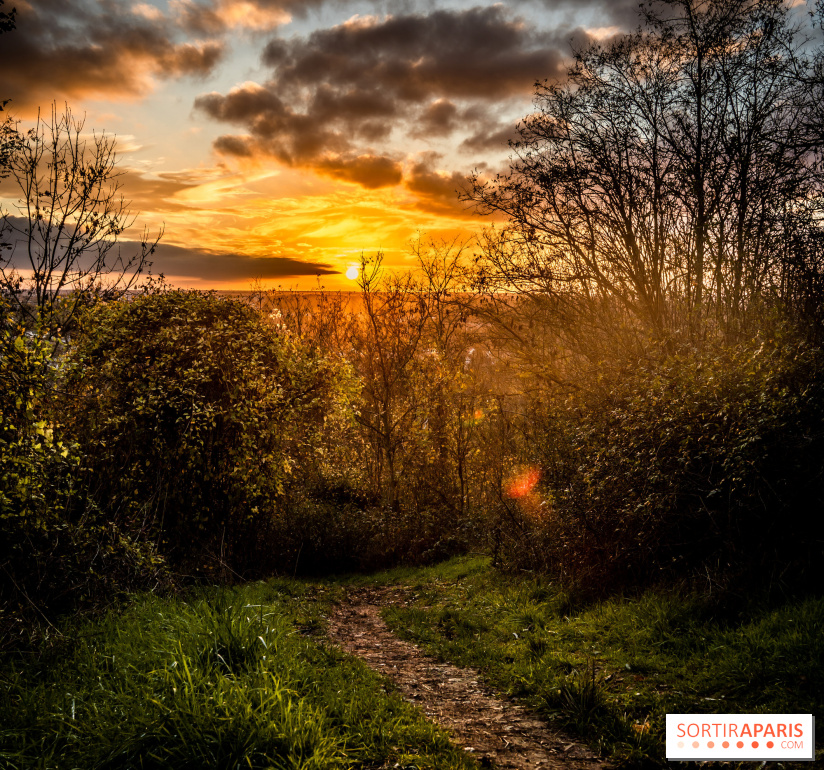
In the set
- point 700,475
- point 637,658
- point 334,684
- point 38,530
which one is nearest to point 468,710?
point 334,684

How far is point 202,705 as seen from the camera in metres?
3.69

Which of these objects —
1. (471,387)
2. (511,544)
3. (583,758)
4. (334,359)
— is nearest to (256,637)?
(583,758)

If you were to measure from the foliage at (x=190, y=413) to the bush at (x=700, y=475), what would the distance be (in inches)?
201

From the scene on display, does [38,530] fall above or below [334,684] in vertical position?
above

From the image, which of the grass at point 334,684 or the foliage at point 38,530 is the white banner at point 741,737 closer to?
the grass at point 334,684

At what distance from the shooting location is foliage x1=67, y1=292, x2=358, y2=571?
8.61m

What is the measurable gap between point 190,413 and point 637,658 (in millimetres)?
6906

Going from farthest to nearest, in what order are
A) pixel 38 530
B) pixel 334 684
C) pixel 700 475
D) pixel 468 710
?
pixel 700 475 < pixel 38 530 < pixel 468 710 < pixel 334 684

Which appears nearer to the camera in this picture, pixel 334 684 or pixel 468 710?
pixel 334 684

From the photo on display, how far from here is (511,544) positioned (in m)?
9.80

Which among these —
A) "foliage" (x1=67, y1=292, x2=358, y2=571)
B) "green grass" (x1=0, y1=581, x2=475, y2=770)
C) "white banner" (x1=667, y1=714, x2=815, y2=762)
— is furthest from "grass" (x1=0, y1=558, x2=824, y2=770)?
"foliage" (x1=67, y1=292, x2=358, y2=571)

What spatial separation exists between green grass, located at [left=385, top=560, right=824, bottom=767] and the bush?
0.54 meters

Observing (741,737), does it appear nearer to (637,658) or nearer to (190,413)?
(637,658)

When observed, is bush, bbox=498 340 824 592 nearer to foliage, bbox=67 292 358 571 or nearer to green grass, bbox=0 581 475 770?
green grass, bbox=0 581 475 770
